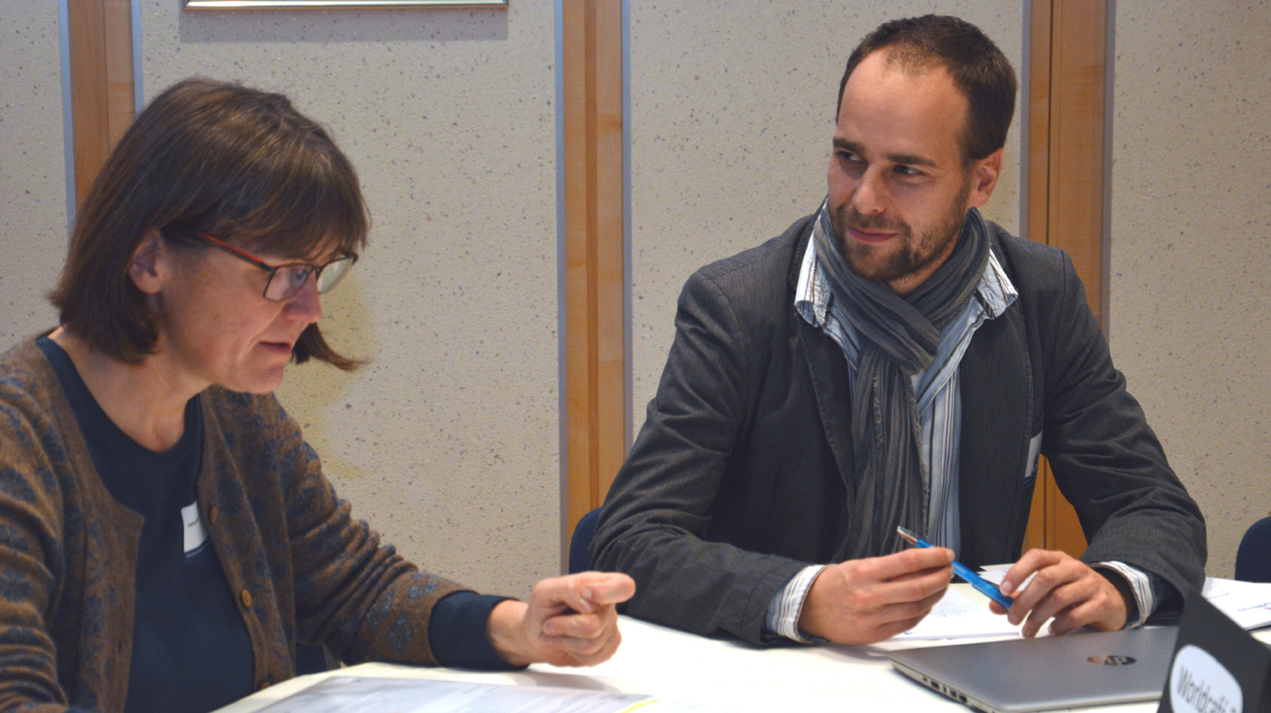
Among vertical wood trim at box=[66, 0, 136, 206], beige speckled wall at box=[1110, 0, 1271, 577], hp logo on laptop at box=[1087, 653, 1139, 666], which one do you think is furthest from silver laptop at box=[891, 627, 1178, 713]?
vertical wood trim at box=[66, 0, 136, 206]

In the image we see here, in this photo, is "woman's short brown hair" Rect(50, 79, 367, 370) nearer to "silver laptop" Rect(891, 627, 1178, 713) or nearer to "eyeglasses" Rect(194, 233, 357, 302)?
"eyeglasses" Rect(194, 233, 357, 302)

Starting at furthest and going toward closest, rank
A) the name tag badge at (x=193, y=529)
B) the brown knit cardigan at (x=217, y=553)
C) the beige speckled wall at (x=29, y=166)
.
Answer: the beige speckled wall at (x=29, y=166), the name tag badge at (x=193, y=529), the brown knit cardigan at (x=217, y=553)

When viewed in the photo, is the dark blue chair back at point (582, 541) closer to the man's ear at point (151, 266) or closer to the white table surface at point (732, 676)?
the white table surface at point (732, 676)

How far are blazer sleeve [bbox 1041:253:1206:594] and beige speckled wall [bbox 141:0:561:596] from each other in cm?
137

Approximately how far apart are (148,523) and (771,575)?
753 millimetres

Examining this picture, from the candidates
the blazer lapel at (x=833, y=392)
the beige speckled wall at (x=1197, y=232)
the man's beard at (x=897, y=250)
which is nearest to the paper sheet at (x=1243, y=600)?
the blazer lapel at (x=833, y=392)

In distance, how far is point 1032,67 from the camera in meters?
2.74

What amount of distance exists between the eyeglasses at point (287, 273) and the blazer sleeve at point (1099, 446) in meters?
1.17

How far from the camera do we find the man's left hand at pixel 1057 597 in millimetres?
1281

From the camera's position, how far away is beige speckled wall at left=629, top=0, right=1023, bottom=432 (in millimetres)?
2709

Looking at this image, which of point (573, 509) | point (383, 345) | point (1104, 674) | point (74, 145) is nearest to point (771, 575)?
point (1104, 674)

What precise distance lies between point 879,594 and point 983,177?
3.00ft

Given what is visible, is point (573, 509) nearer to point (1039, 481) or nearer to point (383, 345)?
point (383, 345)

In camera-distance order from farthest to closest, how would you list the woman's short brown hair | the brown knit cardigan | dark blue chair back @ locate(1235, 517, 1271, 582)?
dark blue chair back @ locate(1235, 517, 1271, 582), the woman's short brown hair, the brown knit cardigan
